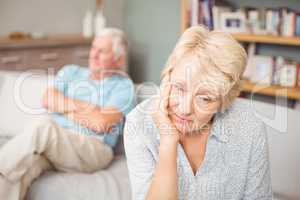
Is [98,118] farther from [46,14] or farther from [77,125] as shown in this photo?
[46,14]

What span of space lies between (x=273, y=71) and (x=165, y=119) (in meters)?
1.83

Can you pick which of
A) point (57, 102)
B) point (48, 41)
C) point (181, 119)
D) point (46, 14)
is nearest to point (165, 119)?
point (181, 119)

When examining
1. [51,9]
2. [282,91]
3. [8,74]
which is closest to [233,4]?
[282,91]

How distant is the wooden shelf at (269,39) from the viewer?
2.75m

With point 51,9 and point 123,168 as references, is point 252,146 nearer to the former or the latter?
point 123,168

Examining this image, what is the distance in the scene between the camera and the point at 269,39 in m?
2.85

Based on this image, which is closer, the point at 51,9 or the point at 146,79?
the point at 51,9

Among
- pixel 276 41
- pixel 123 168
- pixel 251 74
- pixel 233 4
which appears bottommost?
pixel 123 168

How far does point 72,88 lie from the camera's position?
2.38 m

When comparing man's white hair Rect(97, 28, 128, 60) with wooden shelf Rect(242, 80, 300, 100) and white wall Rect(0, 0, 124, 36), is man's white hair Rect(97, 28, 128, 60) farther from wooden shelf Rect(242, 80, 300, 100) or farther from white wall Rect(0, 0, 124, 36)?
white wall Rect(0, 0, 124, 36)

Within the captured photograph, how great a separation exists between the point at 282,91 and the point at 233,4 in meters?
0.77

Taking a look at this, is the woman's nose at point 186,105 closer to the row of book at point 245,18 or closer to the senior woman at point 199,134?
the senior woman at point 199,134

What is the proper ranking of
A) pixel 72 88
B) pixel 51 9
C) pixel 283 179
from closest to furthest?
pixel 283 179, pixel 72 88, pixel 51 9

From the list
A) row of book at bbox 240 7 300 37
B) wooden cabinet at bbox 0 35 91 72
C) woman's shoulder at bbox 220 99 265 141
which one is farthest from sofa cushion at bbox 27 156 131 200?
row of book at bbox 240 7 300 37
